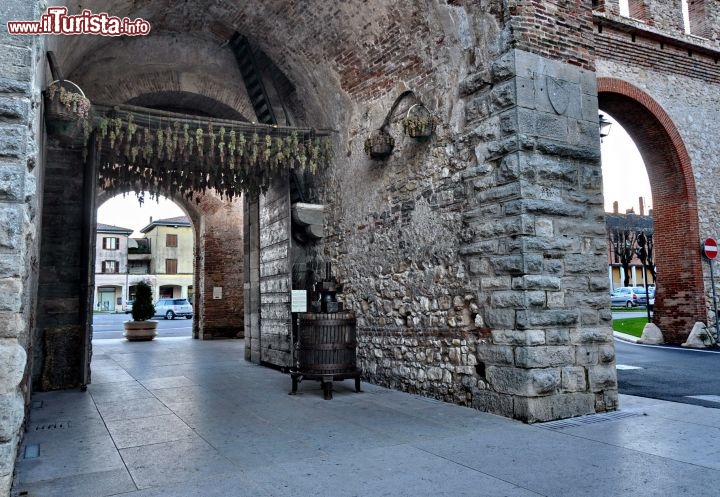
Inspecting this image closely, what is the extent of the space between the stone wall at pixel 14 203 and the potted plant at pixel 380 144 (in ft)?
13.1

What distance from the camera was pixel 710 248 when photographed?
41.7 ft

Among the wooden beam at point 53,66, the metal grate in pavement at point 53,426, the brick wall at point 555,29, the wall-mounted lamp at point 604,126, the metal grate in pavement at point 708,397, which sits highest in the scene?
the wall-mounted lamp at point 604,126

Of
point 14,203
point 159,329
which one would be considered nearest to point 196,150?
point 14,203

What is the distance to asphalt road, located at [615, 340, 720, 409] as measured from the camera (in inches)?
251

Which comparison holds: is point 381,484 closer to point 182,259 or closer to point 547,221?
point 547,221

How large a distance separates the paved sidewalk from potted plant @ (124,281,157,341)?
8.69m

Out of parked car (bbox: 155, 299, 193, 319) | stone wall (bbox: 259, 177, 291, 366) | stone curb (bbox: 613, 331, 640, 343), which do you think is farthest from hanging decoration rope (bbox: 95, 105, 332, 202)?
parked car (bbox: 155, 299, 193, 319)

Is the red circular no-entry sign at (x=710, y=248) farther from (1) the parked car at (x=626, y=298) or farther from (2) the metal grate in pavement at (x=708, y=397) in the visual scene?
(1) the parked car at (x=626, y=298)

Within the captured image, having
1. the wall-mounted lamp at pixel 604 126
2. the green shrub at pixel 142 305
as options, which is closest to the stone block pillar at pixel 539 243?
the wall-mounted lamp at pixel 604 126

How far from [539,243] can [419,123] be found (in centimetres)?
199

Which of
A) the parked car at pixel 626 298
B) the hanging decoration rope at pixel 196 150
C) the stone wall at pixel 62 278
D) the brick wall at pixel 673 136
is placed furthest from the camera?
the parked car at pixel 626 298

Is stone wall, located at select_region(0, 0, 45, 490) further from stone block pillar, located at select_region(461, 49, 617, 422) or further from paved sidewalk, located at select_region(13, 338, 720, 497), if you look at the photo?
stone block pillar, located at select_region(461, 49, 617, 422)

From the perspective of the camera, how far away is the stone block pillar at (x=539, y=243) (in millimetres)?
5074

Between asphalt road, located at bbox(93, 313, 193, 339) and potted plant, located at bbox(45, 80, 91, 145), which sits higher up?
potted plant, located at bbox(45, 80, 91, 145)
